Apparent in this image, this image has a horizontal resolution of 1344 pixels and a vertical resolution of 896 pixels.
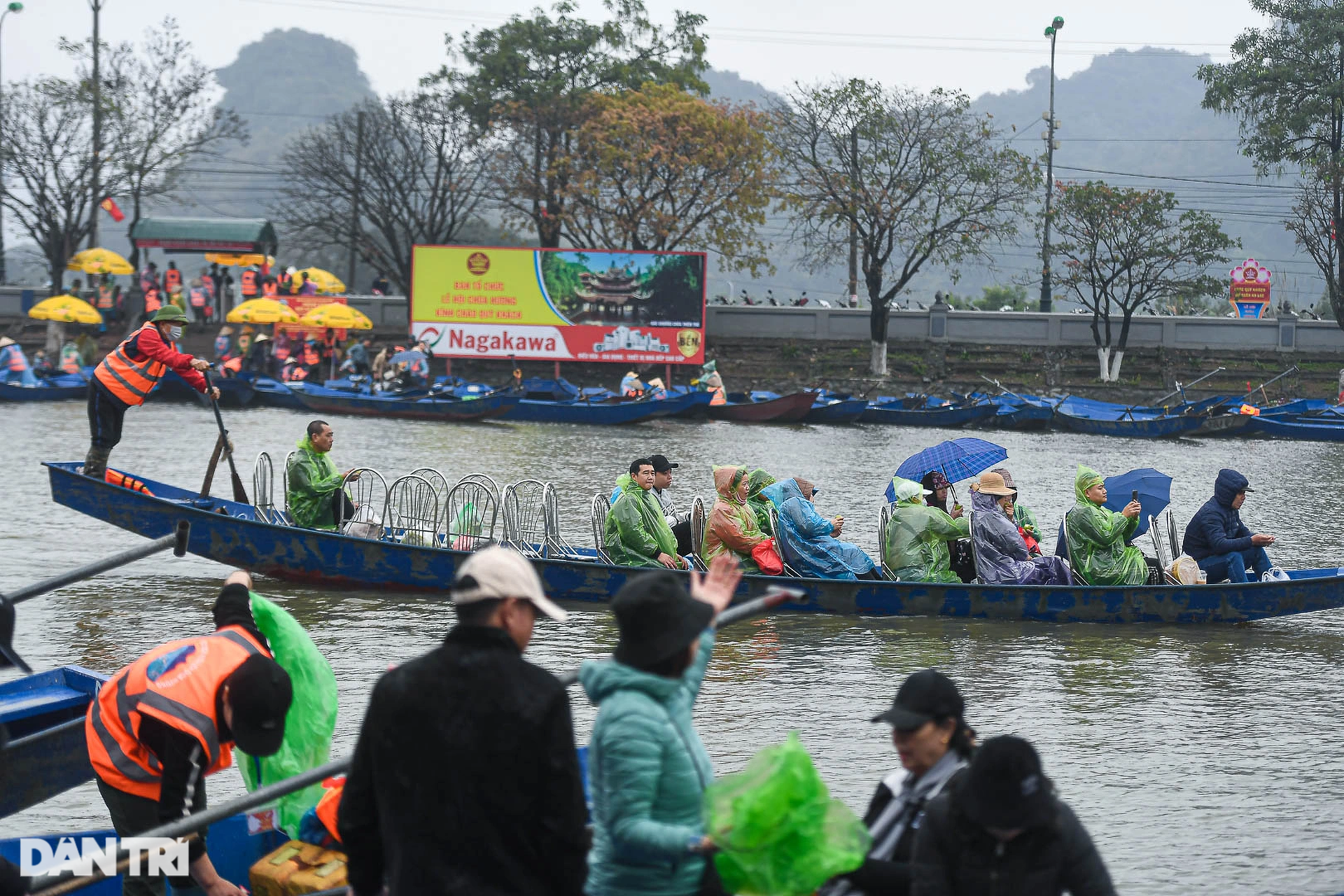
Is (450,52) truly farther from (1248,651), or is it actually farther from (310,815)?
(310,815)

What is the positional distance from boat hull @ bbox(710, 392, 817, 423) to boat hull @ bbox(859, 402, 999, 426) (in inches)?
60.2

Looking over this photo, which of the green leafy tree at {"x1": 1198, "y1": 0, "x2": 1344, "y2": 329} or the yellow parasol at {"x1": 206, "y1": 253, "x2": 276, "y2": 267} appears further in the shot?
the yellow parasol at {"x1": 206, "y1": 253, "x2": 276, "y2": 267}

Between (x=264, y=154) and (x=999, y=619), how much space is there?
143 m

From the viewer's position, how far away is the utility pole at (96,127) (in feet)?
142

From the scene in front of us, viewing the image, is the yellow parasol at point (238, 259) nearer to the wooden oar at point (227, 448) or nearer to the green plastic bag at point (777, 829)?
the wooden oar at point (227, 448)

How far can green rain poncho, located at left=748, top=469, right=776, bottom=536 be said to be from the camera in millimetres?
11828

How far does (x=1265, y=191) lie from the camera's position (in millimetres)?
131500

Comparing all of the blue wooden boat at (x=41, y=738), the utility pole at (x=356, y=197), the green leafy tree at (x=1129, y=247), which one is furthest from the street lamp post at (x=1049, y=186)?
the blue wooden boat at (x=41, y=738)

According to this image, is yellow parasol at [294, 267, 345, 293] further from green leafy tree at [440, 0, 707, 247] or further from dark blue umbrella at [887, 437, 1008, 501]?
dark blue umbrella at [887, 437, 1008, 501]

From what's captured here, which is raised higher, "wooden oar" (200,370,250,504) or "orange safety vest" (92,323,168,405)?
"orange safety vest" (92,323,168,405)

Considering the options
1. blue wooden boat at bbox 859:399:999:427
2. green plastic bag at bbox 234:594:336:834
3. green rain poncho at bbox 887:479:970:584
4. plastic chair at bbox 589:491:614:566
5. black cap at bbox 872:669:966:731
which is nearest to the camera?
black cap at bbox 872:669:966:731

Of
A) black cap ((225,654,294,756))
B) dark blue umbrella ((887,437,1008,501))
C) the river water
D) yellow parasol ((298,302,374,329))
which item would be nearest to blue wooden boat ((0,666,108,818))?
the river water

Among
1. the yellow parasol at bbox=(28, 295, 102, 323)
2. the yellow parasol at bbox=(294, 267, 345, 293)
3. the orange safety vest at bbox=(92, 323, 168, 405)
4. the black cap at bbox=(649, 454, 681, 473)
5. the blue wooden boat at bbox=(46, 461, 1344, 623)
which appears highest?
the yellow parasol at bbox=(294, 267, 345, 293)

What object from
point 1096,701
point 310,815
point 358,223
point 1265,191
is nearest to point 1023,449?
point 1096,701
